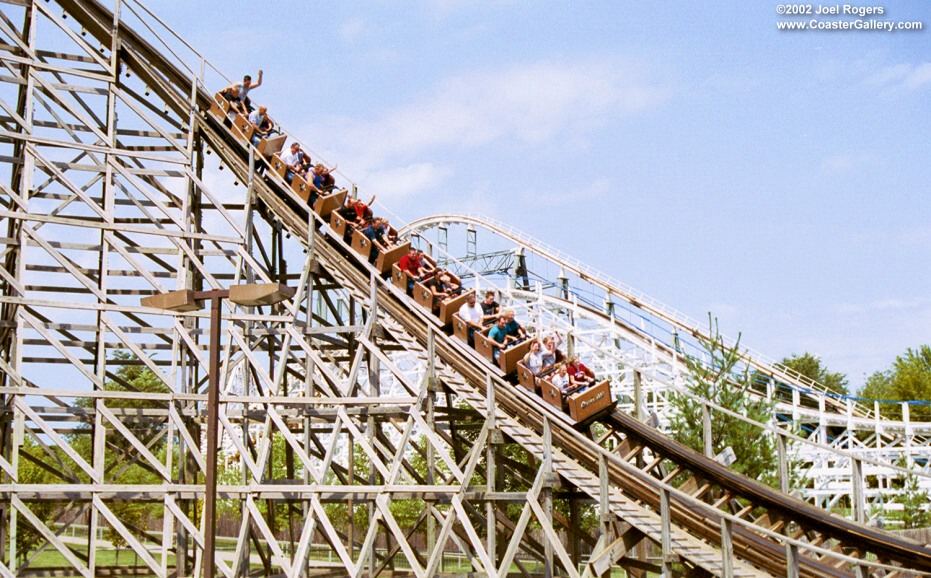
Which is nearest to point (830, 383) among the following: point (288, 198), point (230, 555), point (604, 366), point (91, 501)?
point (604, 366)

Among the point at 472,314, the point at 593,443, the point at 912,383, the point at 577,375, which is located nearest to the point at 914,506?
the point at 577,375

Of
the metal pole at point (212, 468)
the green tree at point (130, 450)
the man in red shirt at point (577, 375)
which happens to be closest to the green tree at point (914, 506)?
the man in red shirt at point (577, 375)

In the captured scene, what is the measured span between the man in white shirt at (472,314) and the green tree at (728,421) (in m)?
4.27

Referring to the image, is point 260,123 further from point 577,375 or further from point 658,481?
point 658,481

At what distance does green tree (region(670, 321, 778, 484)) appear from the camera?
18719mm

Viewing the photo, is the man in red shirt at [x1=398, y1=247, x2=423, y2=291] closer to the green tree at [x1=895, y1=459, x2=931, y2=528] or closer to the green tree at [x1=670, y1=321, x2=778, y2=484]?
the green tree at [x1=670, y1=321, x2=778, y2=484]

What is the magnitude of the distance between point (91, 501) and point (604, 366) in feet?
72.6

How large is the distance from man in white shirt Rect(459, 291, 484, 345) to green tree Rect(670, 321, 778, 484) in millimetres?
4271

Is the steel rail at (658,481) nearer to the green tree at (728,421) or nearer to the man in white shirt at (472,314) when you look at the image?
the man in white shirt at (472,314)

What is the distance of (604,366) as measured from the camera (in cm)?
3509

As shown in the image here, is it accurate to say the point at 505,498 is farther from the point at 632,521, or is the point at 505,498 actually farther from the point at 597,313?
the point at 597,313

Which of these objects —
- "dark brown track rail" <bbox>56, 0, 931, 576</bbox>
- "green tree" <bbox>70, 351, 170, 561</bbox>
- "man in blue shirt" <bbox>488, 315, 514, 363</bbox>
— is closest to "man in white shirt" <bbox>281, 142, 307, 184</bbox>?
"dark brown track rail" <bbox>56, 0, 931, 576</bbox>

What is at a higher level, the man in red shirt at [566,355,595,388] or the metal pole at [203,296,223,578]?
the man in red shirt at [566,355,595,388]

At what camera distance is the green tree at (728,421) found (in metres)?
18.7
